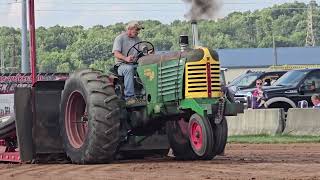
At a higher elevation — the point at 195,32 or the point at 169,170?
the point at 195,32

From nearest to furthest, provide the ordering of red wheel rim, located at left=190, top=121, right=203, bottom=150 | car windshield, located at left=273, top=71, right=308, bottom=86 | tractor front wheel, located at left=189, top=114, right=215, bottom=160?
tractor front wheel, located at left=189, top=114, right=215, bottom=160
red wheel rim, located at left=190, top=121, right=203, bottom=150
car windshield, located at left=273, top=71, right=308, bottom=86

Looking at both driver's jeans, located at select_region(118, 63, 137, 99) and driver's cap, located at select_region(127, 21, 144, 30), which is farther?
driver's cap, located at select_region(127, 21, 144, 30)

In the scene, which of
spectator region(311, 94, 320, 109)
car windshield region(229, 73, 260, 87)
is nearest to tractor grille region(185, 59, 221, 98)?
spectator region(311, 94, 320, 109)

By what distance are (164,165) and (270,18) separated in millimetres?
118360

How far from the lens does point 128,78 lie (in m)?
11.3

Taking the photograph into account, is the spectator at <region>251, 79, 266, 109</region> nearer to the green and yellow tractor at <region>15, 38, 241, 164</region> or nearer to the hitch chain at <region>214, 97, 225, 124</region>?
the green and yellow tractor at <region>15, 38, 241, 164</region>

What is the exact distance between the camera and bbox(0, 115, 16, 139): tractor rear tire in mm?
11758

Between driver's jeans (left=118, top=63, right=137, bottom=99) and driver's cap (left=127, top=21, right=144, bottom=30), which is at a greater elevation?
driver's cap (left=127, top=21, right=144, bottom=30)

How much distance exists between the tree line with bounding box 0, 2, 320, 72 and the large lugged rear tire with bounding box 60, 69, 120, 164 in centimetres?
112

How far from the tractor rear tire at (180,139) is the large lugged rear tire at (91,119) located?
1.23 metres

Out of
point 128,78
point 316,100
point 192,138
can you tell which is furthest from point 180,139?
point 316,100

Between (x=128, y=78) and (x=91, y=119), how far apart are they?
955 millimetres

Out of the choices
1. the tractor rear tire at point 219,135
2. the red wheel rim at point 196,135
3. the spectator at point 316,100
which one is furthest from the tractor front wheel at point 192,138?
the spectator at point 316,100

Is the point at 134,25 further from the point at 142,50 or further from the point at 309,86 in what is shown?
the point at 309,86
